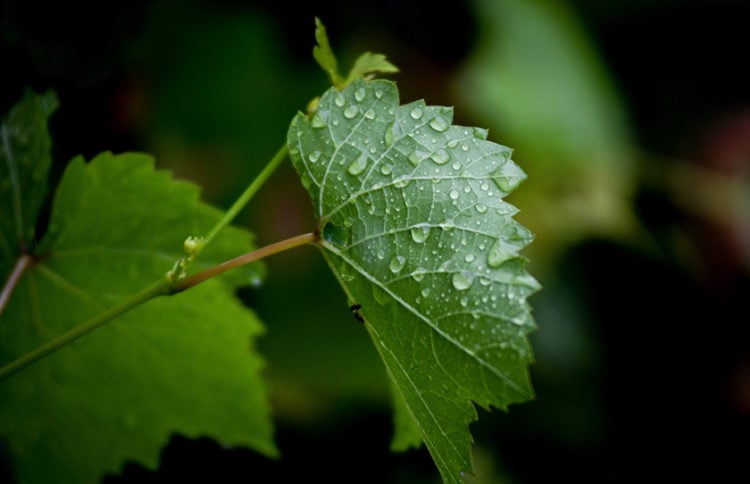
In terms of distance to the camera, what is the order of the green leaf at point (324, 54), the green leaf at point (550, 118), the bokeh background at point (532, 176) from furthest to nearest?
1. the green leaf at point (550, 118)
2. the bokeh background at point (532, 176)
3. the green leaf at point (324, 54)

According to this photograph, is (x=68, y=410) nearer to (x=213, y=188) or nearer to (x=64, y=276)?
(x=64, y=276)

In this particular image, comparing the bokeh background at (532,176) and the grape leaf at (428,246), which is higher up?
the bokeh background at (532,176)

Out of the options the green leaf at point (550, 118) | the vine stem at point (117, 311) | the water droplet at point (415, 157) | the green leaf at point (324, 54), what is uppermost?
the green leaf at point (550, 118)

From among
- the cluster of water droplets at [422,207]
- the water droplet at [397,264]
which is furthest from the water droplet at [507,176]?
the water droplet at [397,264]

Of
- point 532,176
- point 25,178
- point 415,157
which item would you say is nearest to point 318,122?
point 415,157

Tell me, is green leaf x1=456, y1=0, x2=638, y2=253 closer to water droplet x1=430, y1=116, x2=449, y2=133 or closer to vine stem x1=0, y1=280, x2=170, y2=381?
water droplet x1=430, y1=116, x2=449, y2=133

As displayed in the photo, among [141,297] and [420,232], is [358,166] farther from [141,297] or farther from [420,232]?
[141,297]

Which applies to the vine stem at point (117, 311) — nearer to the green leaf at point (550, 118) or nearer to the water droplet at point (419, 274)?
the water droplet at point (419, 274)
